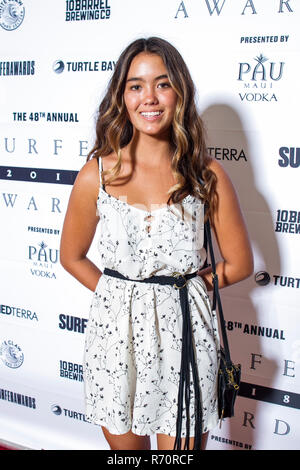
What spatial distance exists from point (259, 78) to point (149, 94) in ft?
1.90

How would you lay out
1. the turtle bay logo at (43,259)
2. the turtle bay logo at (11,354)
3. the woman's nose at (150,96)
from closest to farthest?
the woman's nose at (150,96) < the turtle bay logo at (43,259) < the turtle bay logo at (11,354)

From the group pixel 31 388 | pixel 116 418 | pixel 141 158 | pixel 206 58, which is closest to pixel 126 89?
pixel 141 158

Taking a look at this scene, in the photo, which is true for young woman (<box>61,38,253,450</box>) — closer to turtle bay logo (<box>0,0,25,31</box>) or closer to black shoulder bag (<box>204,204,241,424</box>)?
black shoulder bag (<box>204,204,241,424</box>)

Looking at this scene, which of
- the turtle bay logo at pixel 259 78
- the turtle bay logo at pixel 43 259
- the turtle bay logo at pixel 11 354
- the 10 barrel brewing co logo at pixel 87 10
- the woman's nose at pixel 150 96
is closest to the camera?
the woman's nose at pixel 150 96

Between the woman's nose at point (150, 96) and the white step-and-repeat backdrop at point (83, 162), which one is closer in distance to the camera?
the woman's nose at point (150, 96)

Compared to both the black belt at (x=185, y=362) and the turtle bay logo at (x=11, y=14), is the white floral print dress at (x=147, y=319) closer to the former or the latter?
the black belt at (x=185, y=362)

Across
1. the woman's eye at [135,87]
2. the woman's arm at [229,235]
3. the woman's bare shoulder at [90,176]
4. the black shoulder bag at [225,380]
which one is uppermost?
the woman's eye at [135,87]

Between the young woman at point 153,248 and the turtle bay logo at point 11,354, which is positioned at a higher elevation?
the young woman at point 153,248

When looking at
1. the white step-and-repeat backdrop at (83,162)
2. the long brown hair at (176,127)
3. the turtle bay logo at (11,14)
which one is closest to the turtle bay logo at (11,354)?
the white step-and-repeat backdrop at (83,162)

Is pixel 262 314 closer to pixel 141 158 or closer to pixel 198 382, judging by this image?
pixel 198 382

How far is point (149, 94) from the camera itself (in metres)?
1.16

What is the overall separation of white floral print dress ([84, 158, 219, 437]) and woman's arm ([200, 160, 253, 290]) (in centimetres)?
6

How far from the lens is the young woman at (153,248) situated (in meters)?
1.20

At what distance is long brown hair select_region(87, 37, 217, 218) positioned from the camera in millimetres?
1175
